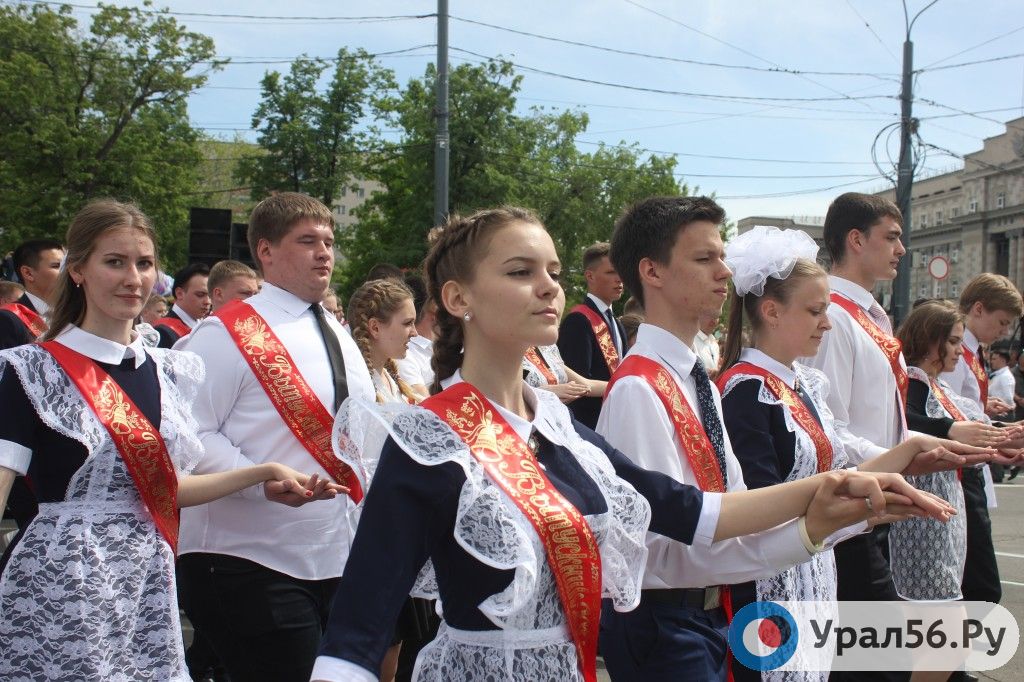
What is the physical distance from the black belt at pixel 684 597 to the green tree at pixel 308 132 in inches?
1082

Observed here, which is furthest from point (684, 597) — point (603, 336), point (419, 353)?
point (603, 336)

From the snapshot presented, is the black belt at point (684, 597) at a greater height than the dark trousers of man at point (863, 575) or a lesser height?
greater

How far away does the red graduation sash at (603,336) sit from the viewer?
22.6 ft

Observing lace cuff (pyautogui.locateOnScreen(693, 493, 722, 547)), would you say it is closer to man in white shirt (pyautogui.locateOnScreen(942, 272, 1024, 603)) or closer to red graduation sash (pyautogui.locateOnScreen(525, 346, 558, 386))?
red graduation sash (pyautogui.locateOnScreen(525, 346, 558, 386))

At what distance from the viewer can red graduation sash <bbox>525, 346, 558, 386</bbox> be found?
590cm

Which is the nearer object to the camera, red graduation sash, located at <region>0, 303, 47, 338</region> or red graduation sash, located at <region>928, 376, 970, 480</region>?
red graduation sash, located at <region>928, 376, 970, 480</region>

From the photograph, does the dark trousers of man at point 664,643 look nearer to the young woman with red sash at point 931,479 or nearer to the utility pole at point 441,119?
the young woman with red sash at point 931,479

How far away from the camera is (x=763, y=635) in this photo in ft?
10.1

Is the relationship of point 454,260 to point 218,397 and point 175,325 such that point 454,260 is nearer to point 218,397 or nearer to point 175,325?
point 218,397

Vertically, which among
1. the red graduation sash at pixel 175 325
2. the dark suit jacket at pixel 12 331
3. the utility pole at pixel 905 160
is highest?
the utility pole at pixel 905 160

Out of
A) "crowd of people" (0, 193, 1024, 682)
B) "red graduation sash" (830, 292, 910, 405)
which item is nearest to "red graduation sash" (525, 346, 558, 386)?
"crowd of people" (0, 193, 1024, 682)

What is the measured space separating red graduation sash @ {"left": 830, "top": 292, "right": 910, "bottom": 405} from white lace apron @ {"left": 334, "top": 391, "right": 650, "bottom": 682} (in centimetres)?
275

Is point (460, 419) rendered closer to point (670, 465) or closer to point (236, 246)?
point (670, 465)

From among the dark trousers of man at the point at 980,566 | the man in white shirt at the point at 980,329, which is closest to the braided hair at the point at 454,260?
the dark trousers of man at the point at 980,566
